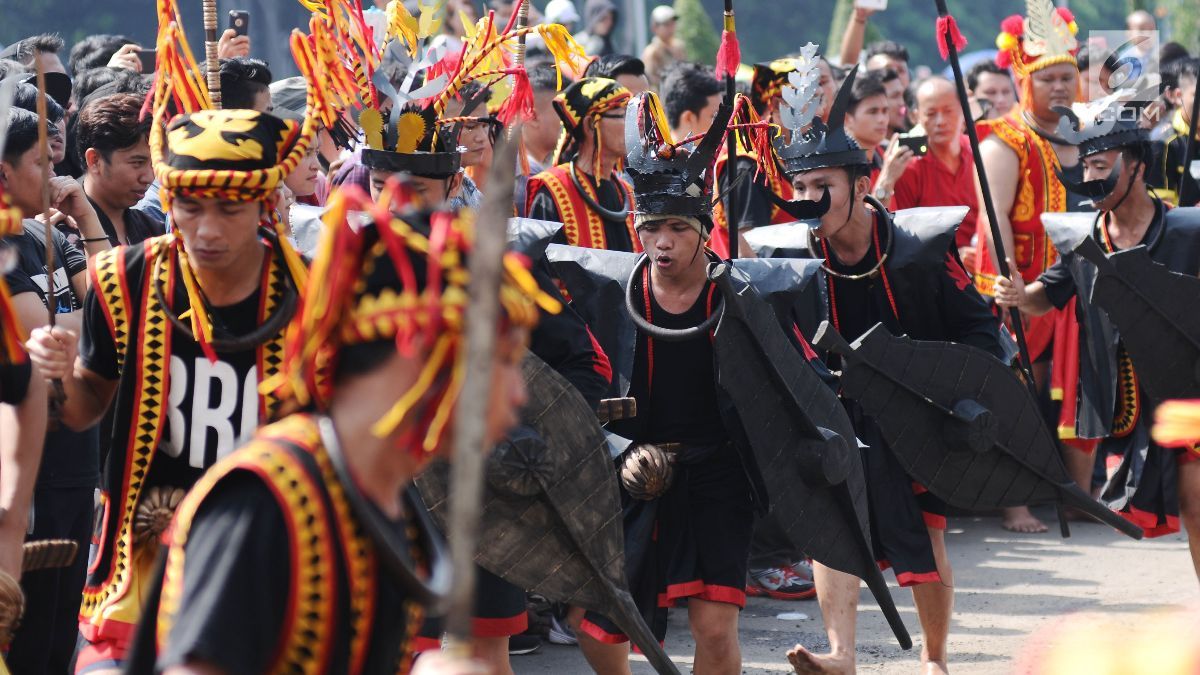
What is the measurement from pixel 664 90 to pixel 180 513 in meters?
6.75

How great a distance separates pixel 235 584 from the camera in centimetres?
235

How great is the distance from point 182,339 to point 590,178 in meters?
3.56

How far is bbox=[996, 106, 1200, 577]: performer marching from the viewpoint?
6.61 metres

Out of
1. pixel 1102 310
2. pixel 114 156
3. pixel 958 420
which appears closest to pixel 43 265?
pixel 114 156

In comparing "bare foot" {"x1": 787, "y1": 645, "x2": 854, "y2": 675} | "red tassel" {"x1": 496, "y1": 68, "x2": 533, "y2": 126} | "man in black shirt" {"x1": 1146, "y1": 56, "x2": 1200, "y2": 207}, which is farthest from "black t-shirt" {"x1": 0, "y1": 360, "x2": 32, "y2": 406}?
"man in black shirt" {"x1": 1146, "y1": 56, "x2": 1200, "y2": 207}

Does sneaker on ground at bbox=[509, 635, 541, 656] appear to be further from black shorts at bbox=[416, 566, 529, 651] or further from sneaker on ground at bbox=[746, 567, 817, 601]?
black shorts at bbox=[416, 566, 529, 651]

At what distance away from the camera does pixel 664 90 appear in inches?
354

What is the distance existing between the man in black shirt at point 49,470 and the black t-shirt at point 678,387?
1.64 metres

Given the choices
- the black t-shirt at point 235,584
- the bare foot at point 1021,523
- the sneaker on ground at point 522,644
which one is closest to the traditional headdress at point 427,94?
the sneaker on ground at point 522,644

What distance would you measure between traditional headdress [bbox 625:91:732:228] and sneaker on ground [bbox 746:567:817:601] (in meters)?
2.49

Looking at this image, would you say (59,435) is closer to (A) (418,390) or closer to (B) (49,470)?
(B) (49,470)

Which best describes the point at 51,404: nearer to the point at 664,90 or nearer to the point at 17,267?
the point at 17,267

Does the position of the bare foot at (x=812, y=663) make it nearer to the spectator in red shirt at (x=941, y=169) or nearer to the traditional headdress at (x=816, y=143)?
the traditional headdress at (x=816, y=143)

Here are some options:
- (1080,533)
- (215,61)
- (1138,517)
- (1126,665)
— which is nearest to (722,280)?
(215,61)
